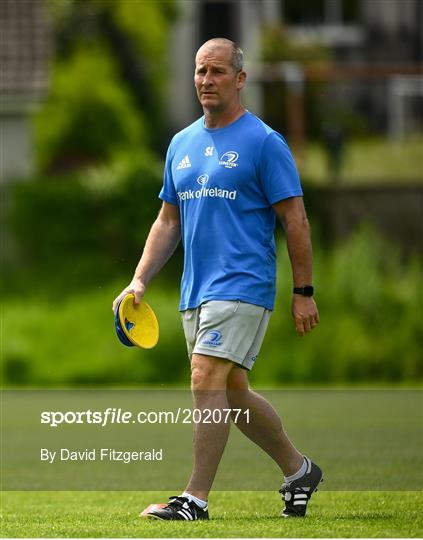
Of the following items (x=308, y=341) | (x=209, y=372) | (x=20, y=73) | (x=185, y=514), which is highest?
(x=209, y=372)

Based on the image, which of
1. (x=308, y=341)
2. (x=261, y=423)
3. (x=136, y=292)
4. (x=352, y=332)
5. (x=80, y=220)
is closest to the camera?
(x=261, y=423)

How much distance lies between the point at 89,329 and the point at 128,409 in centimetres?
681

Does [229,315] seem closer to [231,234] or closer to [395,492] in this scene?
[231,234]

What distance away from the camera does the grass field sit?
21.8 ft

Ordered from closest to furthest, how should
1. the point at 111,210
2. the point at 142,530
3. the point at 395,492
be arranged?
the point at 142,530, the point at 395,492, the point at 111,210

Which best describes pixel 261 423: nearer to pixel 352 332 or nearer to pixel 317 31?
pixel 352 332

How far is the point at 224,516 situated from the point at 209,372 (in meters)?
0.71

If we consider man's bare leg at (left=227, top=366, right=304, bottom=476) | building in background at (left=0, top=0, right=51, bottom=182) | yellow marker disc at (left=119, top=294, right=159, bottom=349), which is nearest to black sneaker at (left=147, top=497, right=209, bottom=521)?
man's bare leg at (left=227, top=366, right=304, bottom=476)

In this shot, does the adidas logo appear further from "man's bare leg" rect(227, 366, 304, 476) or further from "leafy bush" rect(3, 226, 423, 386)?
"leafy bush" rect(3, 226, 423, 386)

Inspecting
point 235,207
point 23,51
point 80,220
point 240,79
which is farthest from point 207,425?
point 23,51

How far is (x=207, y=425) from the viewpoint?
7047 millimetres

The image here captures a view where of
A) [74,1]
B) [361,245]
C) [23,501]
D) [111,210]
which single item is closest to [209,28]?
[74,1]

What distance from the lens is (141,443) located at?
11.0 m

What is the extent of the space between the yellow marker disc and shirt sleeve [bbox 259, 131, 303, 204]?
77cm
